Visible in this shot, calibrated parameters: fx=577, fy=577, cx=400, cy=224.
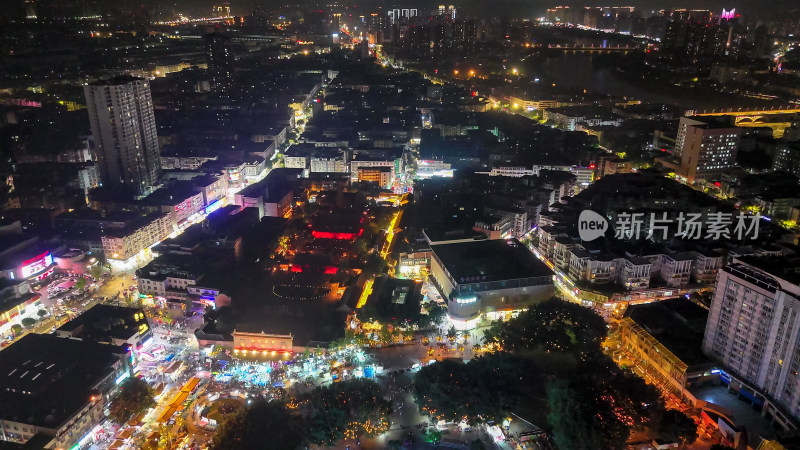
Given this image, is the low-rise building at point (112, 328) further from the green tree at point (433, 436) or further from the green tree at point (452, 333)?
the green tree at point (452, 333)

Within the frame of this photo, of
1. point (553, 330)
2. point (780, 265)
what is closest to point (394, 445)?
point (553, 330)

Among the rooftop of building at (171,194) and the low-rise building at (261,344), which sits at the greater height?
the rooftop of building at (171,194)

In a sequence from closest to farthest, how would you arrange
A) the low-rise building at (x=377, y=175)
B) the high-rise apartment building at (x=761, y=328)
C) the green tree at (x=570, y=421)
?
the green tree at (x=570, y=421), the high-rise apartment building at (x=761, y=328), the low-rise building at (x=377, y=175)

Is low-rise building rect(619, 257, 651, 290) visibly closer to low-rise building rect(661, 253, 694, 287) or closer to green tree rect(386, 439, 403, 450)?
low-rise building rect(661, 253, 694, 287)

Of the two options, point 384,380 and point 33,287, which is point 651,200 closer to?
point 384,380

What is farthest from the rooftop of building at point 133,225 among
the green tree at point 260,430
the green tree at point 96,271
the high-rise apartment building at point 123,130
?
the green tree at point 260,430

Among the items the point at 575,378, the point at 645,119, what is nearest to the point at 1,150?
the point at 575,378
